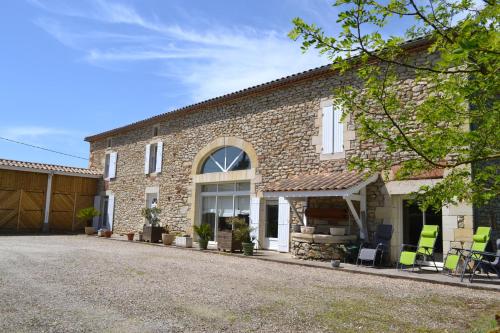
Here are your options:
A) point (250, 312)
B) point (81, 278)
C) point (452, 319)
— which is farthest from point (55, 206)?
point (452, 319)

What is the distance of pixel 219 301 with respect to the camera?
15.7 feet

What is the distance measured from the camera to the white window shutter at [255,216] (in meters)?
11.4

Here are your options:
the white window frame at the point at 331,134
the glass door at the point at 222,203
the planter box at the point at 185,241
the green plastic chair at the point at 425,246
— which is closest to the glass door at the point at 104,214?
the glass door at the point at 222,203

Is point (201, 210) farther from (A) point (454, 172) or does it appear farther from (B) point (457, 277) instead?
(A) point (454, 172)

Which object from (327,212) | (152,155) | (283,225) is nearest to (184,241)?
(283,225)

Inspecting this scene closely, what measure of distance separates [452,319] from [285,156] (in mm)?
7161

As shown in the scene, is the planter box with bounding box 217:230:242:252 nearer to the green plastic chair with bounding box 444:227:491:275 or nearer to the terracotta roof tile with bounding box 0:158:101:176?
the green plastic chair with bounding box 444:227:491:275

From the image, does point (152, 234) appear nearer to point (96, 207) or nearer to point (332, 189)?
point (96, 207)

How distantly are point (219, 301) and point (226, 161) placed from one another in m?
8.43

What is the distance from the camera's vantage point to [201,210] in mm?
13781

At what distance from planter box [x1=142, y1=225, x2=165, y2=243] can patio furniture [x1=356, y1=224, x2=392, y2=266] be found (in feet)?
24.1

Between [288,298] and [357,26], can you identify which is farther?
[288,298]

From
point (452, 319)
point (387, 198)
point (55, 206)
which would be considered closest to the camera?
point (452, 319)

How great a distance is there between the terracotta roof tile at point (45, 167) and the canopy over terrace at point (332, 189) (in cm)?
1147
